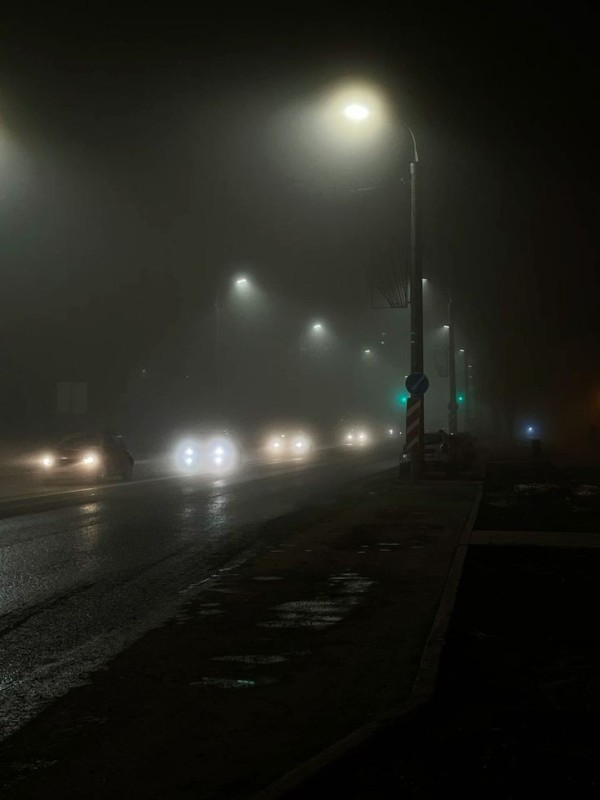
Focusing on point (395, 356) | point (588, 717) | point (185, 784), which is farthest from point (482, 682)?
point (395, 356)

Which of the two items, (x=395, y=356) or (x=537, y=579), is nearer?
(x=537, y=579)

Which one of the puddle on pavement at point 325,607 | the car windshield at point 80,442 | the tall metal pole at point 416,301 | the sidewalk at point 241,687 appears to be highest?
the tall metal pole at point 416,301

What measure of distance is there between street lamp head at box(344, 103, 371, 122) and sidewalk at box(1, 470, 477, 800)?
39.7ft

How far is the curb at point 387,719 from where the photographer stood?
4.33 metres

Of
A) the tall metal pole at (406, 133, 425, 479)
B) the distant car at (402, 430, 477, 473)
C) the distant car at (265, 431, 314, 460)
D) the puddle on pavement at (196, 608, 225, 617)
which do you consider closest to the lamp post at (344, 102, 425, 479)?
the tall metal pole at (406, 133, 425, 479)

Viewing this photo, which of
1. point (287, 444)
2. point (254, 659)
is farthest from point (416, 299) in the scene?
point (287, 444)

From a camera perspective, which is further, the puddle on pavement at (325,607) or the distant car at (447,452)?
the distant car at (447,452)

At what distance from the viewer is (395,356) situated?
A: 136625mm

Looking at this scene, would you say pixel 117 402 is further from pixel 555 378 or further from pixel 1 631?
pixel 1 631

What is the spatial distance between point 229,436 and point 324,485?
1531 cm

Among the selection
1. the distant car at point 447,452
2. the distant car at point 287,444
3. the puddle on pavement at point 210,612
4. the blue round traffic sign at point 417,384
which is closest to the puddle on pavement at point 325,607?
the puddle on pavement at point 210,612

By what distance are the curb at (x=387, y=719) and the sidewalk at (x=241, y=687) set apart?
0.14m

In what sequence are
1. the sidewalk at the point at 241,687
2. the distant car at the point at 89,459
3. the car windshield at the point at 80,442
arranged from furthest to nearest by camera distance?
the car windshield at the point at 80,442 < the distant car at the point at 89,459 < the sidewalk at the point at 241,687

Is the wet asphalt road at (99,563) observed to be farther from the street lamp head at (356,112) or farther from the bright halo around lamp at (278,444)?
the bright halo around lamp at (278,444)
